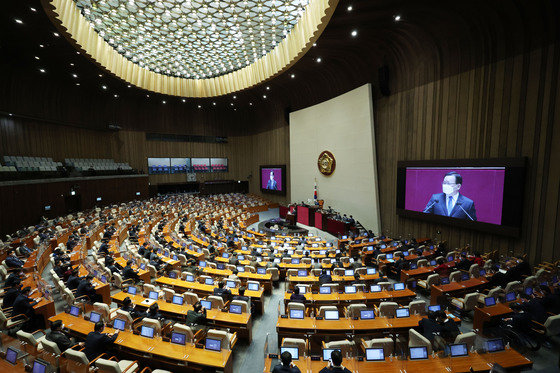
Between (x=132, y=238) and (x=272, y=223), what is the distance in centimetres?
1062

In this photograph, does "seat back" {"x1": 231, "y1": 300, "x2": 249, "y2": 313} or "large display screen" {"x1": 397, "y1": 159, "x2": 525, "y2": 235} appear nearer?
"seat back" {"x1": 231, "y1": 300, "x2": 249, "y2": 313}

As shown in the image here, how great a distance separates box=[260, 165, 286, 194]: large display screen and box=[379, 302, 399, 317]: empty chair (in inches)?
871

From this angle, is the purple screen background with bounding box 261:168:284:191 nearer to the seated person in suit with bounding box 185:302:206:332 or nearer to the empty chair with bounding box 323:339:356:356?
the seated person in suit with bounding box 185:302:206:332

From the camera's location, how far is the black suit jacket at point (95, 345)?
472 centimetres

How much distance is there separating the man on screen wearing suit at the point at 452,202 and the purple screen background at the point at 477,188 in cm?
18

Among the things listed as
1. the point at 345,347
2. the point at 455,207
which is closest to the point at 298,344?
the point at 345,347

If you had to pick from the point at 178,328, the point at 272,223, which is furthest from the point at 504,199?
the point at 272,223

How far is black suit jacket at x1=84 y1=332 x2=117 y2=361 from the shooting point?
15.5 feet

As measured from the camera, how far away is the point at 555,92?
8.77 meters

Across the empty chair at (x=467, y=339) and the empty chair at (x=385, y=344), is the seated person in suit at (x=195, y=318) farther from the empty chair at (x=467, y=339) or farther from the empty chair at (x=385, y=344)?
the empty chair at (x=467, y=339)

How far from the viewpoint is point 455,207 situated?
39.1ft

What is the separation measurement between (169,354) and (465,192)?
13338 millimetres

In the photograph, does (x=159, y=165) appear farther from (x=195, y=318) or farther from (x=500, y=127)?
(x=500, y=127)

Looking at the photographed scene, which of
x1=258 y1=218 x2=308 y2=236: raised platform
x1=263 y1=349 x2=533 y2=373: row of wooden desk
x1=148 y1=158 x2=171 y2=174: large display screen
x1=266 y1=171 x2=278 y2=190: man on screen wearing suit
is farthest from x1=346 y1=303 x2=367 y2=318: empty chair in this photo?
x1=148 y1=158 x2=171 y2=174: large display screen
